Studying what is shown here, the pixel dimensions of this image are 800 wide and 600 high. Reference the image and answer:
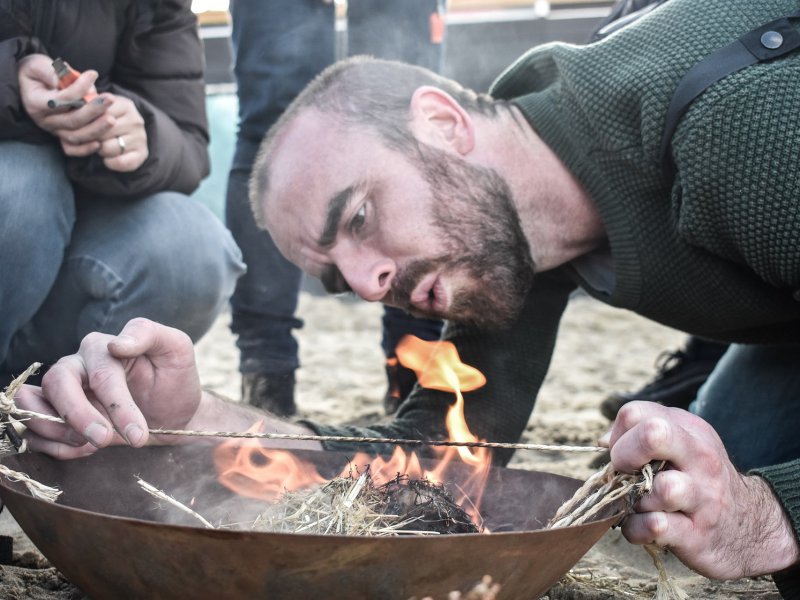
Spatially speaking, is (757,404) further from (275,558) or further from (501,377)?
(275,558)

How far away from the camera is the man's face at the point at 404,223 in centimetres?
236

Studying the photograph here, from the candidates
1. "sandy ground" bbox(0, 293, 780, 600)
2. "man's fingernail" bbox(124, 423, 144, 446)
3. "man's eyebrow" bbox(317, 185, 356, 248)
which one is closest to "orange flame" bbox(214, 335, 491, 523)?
"sandy ground" bbox(0, 293, 780, 600)

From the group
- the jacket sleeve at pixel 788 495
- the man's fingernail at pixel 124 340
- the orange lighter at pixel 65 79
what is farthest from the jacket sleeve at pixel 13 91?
the jacket sleeve at pixel 788 495

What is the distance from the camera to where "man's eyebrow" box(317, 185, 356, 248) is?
2354 millimetres

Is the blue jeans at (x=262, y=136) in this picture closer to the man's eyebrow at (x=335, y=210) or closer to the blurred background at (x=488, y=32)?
the man's eyebrow at (x=335, y=210)

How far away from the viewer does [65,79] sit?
7.52ft

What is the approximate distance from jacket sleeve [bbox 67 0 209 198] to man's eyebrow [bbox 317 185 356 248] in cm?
55

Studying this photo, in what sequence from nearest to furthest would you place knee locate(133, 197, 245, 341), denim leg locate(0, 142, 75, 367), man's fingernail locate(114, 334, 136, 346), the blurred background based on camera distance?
man's fingernail locate(114, 334, 136, 346), denim leg locate(0, 142, 75, 367), knee locate(133, 197, 245, 341), the blurred background

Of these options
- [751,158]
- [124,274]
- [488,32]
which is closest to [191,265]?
[124,274]

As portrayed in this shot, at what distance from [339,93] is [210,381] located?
2110mm

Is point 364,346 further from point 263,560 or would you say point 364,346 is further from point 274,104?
point 263,560

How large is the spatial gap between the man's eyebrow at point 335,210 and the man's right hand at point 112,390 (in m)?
0.61

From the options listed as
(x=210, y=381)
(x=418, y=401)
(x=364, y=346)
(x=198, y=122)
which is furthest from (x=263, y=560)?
(x=364, y=346)

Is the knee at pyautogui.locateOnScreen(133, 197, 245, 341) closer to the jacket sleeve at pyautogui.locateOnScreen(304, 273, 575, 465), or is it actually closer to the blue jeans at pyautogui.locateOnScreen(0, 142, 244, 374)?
the blue jeans at pyautogui.locateOnScreen(0, 142, 244, 374)
